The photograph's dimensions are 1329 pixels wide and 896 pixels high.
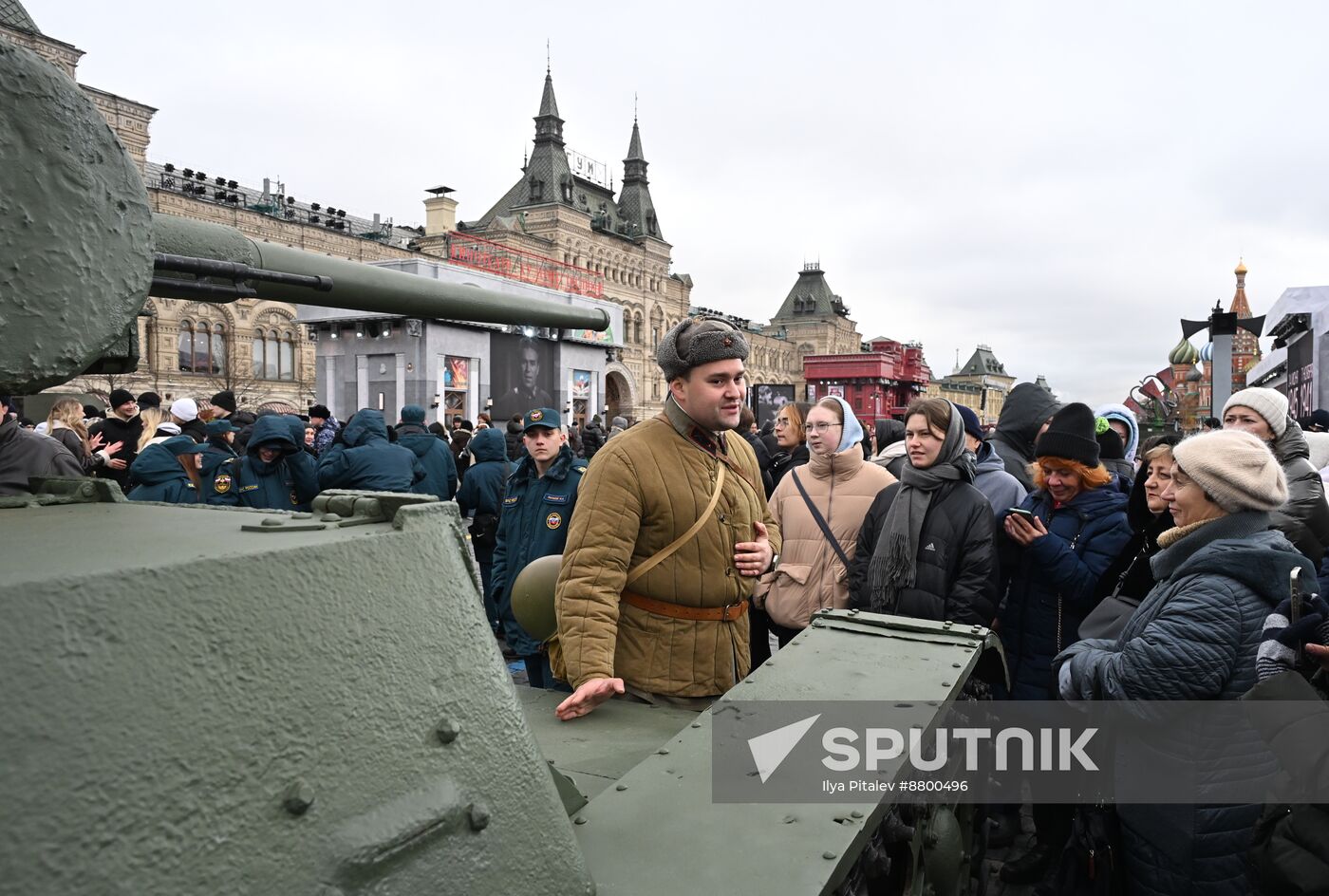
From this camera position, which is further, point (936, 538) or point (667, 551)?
point (936, 538)

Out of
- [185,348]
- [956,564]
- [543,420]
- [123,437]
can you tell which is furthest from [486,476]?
[185,348]

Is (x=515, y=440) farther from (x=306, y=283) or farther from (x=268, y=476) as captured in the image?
(x=306, y=283)

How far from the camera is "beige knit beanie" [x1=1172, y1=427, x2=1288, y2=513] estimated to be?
240 centimetres

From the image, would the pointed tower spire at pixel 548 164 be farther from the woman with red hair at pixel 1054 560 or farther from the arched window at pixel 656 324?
the woman with red hair at pixel 1054 560

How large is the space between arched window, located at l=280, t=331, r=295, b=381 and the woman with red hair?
3530 cm

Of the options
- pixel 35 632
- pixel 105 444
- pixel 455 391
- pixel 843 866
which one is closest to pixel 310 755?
pixel 35 632

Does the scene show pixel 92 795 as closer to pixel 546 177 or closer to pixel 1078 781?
pixel 1078 781

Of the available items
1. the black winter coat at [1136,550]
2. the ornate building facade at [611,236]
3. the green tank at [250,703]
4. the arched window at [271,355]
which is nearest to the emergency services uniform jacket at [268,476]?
the green tank at [250,703]

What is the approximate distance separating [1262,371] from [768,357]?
192 ft

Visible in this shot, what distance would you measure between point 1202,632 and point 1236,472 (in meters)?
0.46

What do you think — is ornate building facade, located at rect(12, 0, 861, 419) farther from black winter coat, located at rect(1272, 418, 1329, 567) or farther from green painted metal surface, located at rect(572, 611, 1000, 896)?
black winter coat, located at rect(1272, 418, 1329, 567)

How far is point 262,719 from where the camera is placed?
3.75ft

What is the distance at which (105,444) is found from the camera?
6.69 metres

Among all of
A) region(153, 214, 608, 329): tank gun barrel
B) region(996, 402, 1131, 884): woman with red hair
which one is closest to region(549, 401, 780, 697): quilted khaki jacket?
region(153, 214, 608, 329): tank gun barrel
